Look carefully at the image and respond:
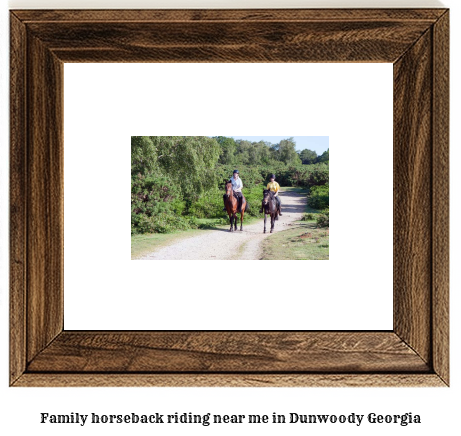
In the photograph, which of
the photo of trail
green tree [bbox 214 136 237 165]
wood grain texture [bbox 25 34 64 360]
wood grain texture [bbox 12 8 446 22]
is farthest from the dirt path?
wood grain texture [bbox 12 8 446 22]

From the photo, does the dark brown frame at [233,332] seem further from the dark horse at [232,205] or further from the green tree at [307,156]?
the dark horse at [232,205]

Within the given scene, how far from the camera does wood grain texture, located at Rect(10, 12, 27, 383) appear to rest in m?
1.93

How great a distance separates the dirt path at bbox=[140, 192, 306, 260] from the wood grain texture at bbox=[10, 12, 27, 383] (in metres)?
0.47

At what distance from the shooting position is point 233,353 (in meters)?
1.92

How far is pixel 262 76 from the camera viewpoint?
1.95 meters

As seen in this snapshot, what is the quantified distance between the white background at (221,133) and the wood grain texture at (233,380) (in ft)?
0.59

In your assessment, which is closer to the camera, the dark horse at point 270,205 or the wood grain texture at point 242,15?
the wood grain texture at point 242,15

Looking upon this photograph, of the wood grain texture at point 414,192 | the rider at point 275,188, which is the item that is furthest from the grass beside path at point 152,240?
the wood grain texture at point 414,192

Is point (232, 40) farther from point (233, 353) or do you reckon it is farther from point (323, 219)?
point (233, 353)

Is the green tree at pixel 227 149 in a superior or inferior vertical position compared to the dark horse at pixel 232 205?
superior

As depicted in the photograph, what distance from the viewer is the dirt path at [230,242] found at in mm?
1987
